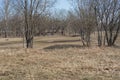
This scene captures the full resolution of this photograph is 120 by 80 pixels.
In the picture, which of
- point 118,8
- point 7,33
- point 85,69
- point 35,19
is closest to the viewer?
point 85,69

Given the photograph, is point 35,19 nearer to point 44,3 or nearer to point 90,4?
point 44,3

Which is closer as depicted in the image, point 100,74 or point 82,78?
point 82,78

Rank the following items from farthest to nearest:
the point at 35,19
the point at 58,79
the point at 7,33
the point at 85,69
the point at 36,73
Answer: the point at 7,33, the point at 35,19, the point at 85,69, the point at 36,73, the point at 58,79

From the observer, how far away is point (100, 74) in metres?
7.75

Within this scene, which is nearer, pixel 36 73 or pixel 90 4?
pixel 36 73

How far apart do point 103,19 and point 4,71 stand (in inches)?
705

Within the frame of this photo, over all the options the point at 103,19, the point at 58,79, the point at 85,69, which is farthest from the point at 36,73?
the point at 103,19

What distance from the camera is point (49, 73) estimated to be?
305 inches

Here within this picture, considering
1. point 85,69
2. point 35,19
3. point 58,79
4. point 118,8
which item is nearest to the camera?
point 58,79

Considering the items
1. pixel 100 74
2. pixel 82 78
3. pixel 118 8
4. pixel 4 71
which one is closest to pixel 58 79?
pixel 82 78

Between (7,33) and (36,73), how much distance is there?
7321 cm

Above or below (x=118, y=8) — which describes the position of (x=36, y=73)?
below

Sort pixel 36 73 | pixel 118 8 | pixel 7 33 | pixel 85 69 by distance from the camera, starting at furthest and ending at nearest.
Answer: pixel 7 33 < pixel 118 8 < pixel 85 69 < pixel 36 73

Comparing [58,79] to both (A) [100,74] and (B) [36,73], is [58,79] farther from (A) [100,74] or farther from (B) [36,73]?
(A) [100,74]
